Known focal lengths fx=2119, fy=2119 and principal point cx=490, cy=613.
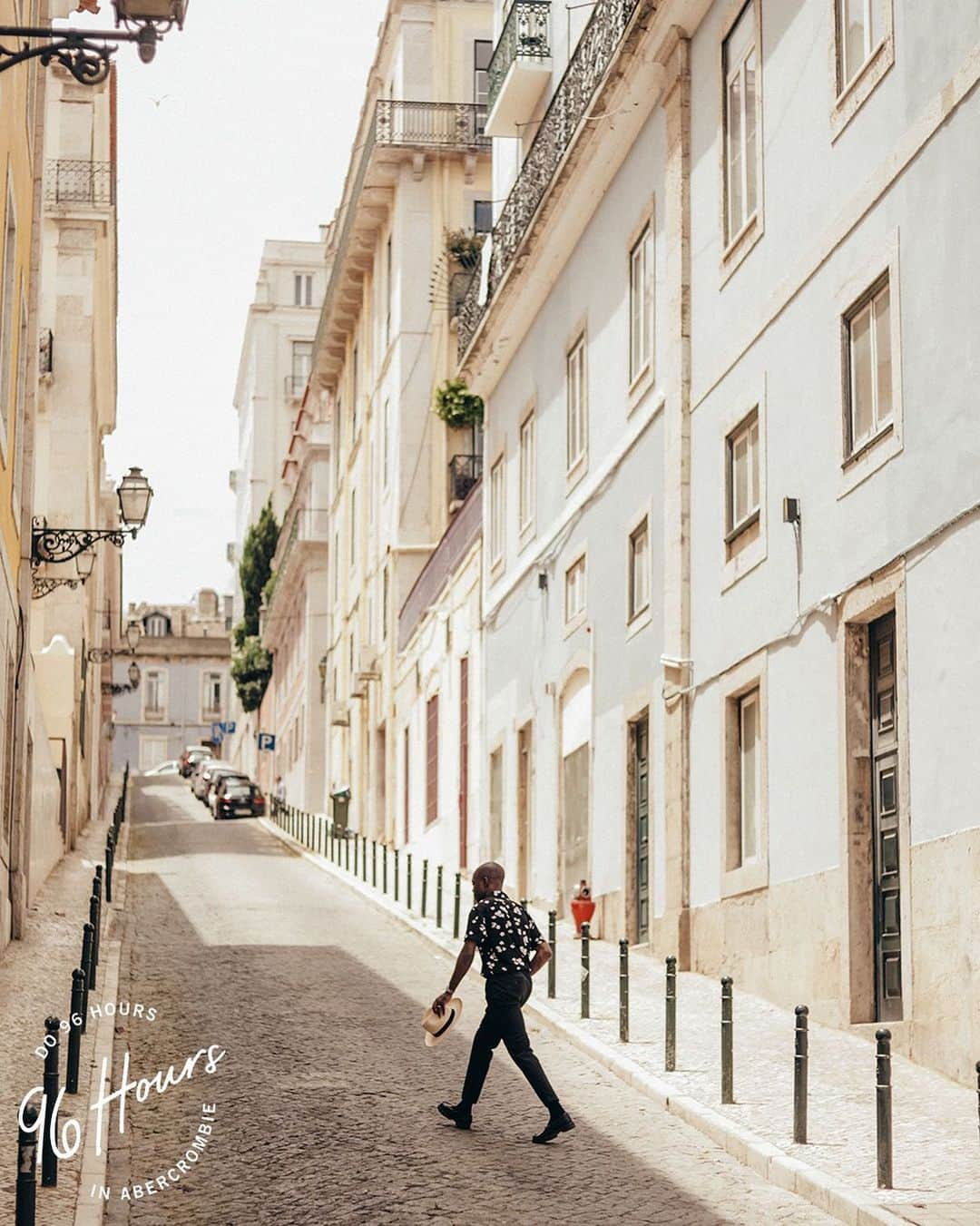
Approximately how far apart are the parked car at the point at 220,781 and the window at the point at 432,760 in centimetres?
1734

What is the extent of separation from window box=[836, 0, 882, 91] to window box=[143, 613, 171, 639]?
313ft

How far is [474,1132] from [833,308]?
715 centimetres

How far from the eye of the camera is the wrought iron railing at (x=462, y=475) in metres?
42.3

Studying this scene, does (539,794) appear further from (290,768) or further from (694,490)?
(290,768)

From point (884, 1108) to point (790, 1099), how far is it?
2637mm

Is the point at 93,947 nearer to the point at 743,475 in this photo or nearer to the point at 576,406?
the point at 743,475

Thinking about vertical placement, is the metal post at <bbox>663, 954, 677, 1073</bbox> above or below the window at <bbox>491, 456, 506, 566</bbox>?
below

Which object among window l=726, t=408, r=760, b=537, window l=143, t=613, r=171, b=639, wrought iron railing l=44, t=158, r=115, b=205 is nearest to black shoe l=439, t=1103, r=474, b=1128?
window l=726, t=408, r=760, b=537

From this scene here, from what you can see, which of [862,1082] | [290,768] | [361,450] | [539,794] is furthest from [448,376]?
[862,1082]

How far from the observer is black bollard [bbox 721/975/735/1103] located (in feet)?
39.9

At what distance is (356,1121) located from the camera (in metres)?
11.9

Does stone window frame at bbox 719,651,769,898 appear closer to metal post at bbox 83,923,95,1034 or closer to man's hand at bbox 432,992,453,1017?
metal post at bbox 83,923,95,1034

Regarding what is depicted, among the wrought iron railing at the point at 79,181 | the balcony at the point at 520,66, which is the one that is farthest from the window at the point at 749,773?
the wrought iron railing at the point at 79,181

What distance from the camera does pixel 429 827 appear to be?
Answer: 37125mm
